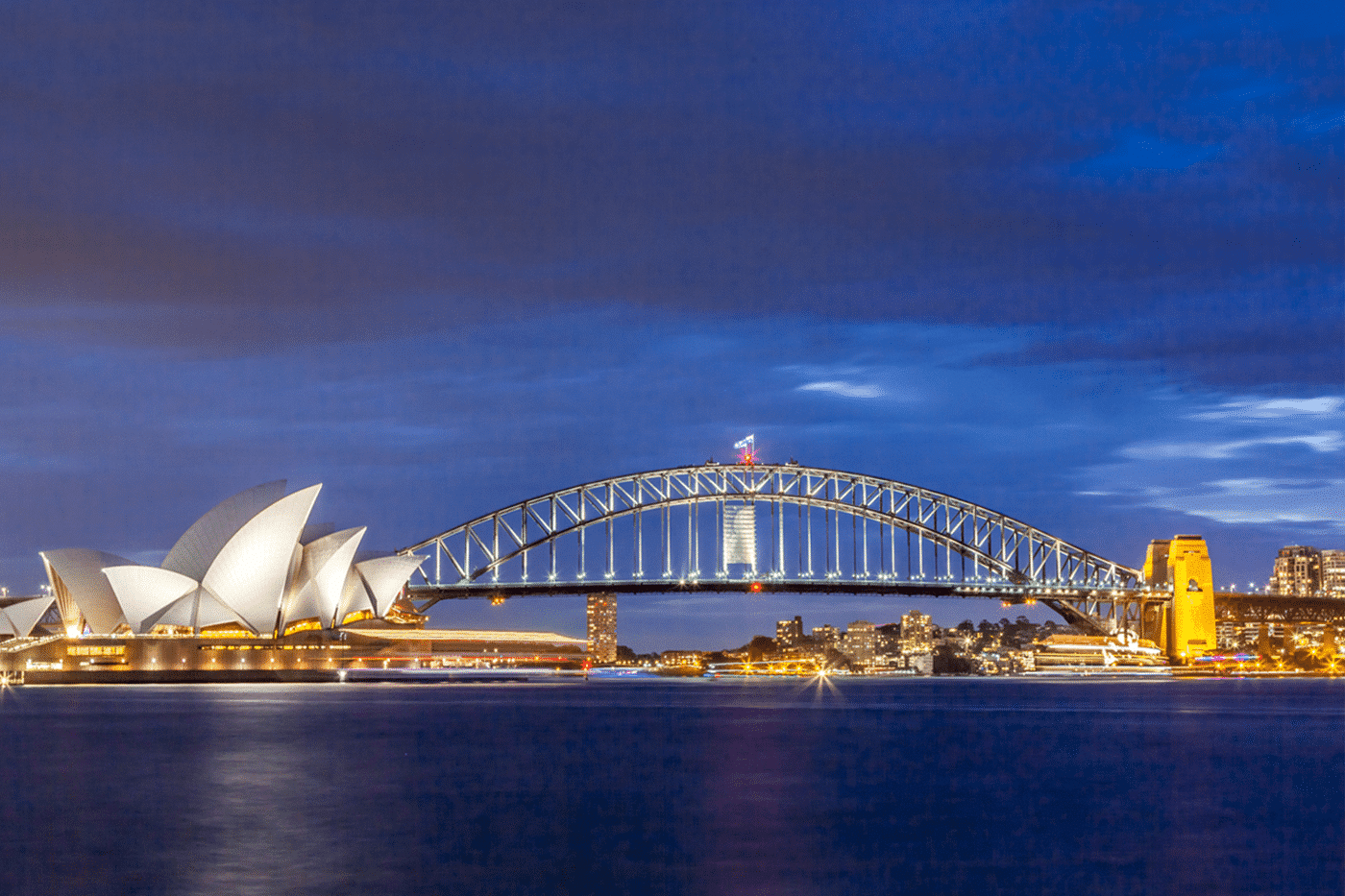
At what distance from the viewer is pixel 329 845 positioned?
2681 cm

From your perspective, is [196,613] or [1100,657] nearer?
[196,613]

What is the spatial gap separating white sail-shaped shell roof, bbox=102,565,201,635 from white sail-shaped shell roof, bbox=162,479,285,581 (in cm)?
69

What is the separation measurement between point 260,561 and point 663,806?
6854 centimetres

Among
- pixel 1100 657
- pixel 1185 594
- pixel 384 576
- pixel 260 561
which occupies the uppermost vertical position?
pixel 260 561

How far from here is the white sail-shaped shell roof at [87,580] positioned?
100m

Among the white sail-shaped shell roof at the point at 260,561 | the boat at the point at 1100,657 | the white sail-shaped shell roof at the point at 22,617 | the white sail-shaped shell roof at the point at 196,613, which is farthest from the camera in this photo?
the boat at the point at 1100,657

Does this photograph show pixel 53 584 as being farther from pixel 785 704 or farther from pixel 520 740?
pixel 520 740

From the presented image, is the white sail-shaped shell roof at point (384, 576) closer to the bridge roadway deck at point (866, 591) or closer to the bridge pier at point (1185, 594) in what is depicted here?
the bridge roadway deck at point (866, 591)

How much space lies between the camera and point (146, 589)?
9825 centimetres

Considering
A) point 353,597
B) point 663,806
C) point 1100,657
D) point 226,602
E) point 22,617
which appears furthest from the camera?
point 1100,657

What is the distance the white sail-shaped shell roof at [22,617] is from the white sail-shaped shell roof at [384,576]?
3286 centimetres

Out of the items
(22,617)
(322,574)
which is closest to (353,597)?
(322,574)

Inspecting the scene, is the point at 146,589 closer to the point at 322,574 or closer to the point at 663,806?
the point at 322,574

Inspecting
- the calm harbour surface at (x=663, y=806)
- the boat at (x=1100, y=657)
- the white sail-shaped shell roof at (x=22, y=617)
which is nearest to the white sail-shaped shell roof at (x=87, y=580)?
the white sail-shaped shell roof at (x=22, y=617)
